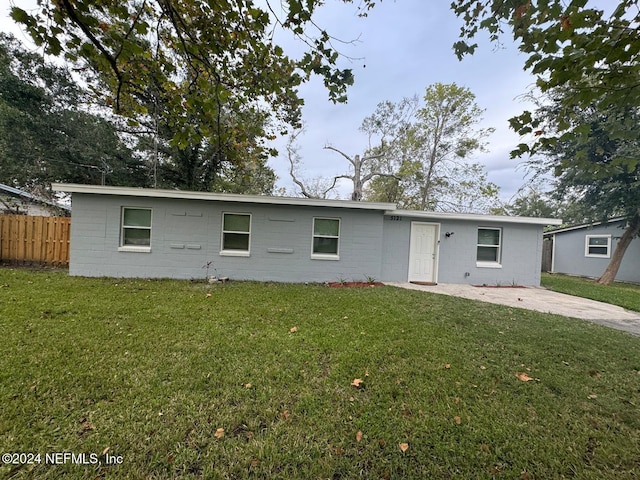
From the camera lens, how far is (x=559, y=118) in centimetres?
236

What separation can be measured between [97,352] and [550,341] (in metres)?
6.11

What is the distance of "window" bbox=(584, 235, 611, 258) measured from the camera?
489 inches

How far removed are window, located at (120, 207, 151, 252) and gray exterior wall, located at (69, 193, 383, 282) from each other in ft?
0.49

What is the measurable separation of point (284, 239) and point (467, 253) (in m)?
6.16

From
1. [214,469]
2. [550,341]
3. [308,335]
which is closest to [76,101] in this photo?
A: [308,335]

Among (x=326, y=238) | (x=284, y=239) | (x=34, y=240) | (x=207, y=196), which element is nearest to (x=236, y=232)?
(x=207, y=196)

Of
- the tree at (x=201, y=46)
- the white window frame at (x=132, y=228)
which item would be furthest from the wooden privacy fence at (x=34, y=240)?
the tree at (x=201, y=46)

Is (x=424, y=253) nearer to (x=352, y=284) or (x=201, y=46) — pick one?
(x=352, y=284)

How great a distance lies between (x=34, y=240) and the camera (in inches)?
336

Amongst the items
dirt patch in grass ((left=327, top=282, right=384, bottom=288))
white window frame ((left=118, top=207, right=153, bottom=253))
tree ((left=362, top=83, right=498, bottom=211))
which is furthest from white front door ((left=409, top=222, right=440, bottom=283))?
tree ((left=362, top=83, right=498, bottom=211))

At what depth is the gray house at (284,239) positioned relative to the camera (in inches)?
295

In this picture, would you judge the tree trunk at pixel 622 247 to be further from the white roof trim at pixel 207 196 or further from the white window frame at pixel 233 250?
the white window frame at pixel 233 250

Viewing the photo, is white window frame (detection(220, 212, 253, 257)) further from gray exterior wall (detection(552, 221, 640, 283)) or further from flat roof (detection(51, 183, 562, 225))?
gray exterior wall (detection(552, 221, 640, 283))

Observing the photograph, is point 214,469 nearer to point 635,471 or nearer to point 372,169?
point 635,471
